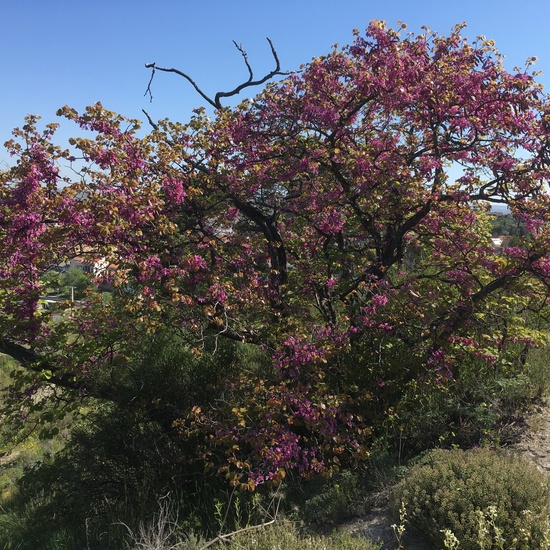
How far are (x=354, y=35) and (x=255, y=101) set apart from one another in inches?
50.7

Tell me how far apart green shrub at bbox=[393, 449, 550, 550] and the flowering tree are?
824 mm

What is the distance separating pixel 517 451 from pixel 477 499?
1555 millimetres

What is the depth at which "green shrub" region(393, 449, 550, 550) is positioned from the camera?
2799 millimetres

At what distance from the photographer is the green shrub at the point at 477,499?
2799mm

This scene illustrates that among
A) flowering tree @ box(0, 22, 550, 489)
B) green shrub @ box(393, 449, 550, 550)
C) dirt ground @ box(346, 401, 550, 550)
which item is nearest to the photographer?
green shrub @ box(393, 449, 550, 550)

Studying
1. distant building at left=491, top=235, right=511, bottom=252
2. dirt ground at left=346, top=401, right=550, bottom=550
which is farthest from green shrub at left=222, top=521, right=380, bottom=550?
distant building at left=491, top=235, right=511, bottom=252

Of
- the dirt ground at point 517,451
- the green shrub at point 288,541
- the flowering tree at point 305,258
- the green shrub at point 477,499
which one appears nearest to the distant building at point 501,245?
the flowering tree at point 305,258

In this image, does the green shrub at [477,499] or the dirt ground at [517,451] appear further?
the dirt ground at [517,451]

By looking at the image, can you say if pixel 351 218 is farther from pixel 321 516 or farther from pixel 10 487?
pixel 10 487

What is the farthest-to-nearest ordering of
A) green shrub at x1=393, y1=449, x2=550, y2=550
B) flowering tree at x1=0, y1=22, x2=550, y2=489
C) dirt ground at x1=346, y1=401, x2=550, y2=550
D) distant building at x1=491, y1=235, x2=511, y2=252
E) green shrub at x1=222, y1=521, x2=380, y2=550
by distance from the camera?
distant building at x1=491, y1=235, x2=511, y2=252
flowering tree at x1=0, y1=22, x2=550, y2=489
dirt ground at x1=346, y1=401, x2=550, y2=550
green shrub at x1=222, y1=521, x2=380, y2=550
green shrub at x1=393, y1=449, x2=550, y2=550

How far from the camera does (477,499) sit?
9.93 feet

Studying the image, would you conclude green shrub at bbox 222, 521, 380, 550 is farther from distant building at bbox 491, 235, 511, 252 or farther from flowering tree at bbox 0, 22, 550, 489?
distant building at bbox 491, 235, 511, 252

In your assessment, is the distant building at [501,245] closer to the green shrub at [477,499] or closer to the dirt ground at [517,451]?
the dirt ground at [517,451]

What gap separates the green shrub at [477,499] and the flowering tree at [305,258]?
2.70ft
